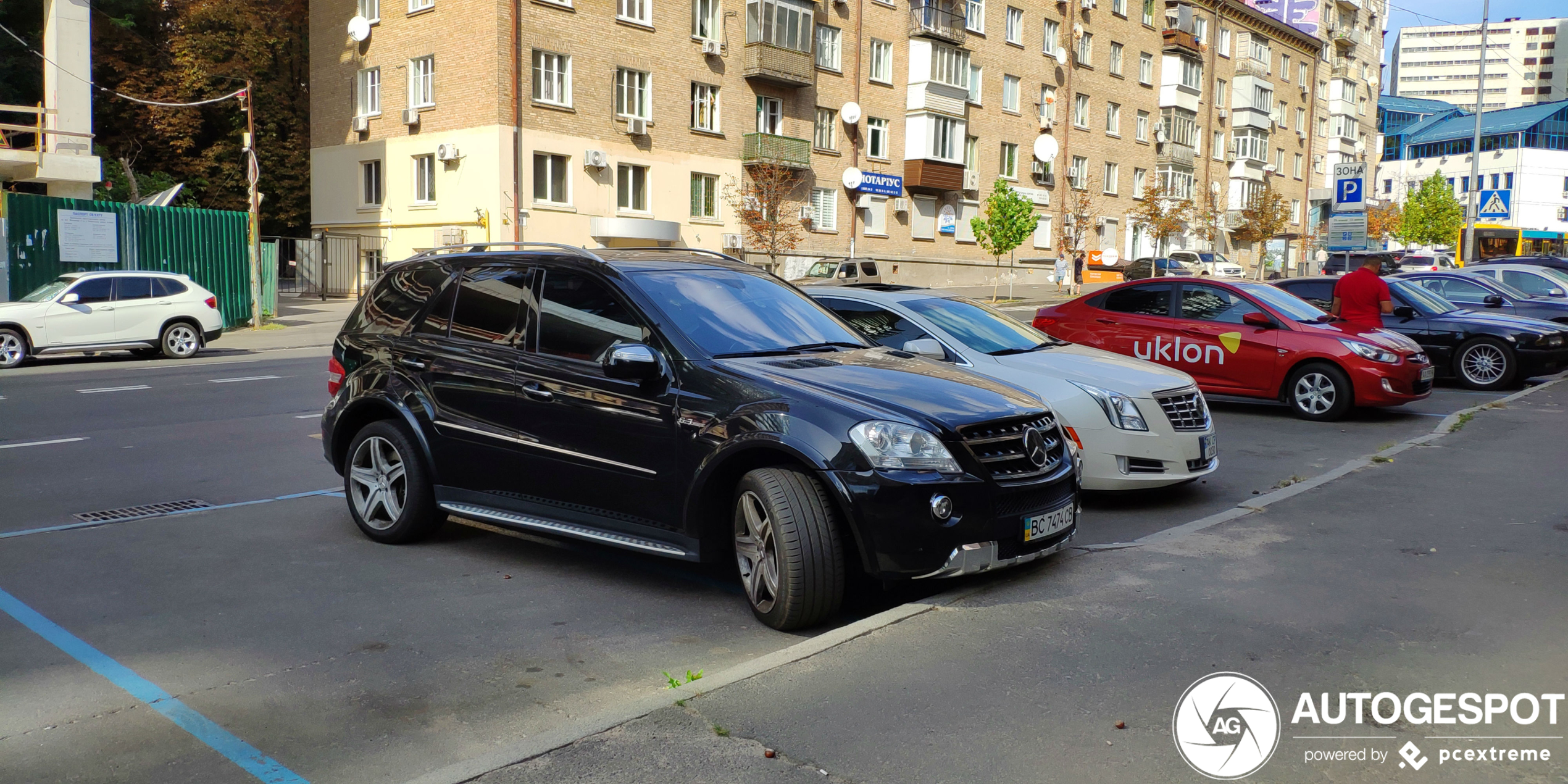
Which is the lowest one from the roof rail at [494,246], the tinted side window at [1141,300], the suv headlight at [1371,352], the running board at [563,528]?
the running board at [563,528]

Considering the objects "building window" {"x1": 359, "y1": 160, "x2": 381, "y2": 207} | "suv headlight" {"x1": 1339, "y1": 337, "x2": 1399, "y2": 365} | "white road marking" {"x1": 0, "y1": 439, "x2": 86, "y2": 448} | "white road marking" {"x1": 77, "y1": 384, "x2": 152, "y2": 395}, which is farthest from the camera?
"building window" {"x1": 359, "y1": 160, "x2": 381, "y2": 207}

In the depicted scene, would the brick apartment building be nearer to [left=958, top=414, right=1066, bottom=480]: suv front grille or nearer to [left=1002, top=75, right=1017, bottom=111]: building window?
[left=1002, top=75, right=1017, bottom=111]: building window

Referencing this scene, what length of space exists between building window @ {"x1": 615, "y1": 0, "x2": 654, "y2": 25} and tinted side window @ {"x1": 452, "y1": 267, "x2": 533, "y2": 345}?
30651mm

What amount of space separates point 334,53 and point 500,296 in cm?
3653

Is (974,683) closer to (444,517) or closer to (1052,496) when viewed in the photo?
(1052,496)

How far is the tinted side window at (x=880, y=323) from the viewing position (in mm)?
9078

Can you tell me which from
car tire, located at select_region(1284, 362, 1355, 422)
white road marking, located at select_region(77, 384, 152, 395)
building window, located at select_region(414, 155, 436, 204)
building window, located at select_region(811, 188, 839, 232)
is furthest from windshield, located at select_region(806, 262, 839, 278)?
car tire, located at select_region(1284, 362, 1355, 422)

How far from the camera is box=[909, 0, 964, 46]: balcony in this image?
146ft

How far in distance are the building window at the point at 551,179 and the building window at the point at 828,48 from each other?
1167 cm

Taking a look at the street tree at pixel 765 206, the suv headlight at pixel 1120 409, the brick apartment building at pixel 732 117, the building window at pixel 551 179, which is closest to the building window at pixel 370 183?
the brick apartment building at pixel 732 117

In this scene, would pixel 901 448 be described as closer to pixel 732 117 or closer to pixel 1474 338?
pixel 1474 338

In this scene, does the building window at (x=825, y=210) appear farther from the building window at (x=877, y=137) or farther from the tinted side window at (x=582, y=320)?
the tinted side window at (x=582, y=320)

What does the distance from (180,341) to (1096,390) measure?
18.0m

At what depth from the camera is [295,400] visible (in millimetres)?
13945
